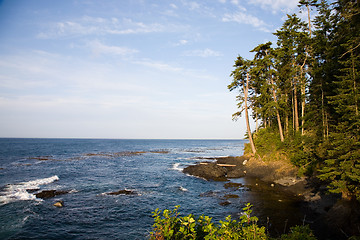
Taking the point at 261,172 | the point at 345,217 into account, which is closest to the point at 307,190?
the point at 345,217

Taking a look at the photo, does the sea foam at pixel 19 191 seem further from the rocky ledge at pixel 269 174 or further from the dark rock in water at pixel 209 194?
the rocky ledge at pixel 269 174

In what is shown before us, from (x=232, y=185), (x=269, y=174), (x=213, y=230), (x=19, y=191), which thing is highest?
(x=213, y=230)

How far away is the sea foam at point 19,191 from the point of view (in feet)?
66.6

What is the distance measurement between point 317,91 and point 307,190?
10628 millimetres

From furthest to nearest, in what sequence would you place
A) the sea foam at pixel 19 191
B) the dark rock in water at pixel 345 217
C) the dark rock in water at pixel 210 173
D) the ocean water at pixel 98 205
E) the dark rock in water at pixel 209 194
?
1. the dark rock in water at pixel 210 173
2. the dark rock in water at pixel 209 194
3. the sea foam at pixel 19 191
4. the ocean water at pixel 98 205
5. the dark rock in water at pixel 345 217

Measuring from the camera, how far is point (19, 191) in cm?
2298

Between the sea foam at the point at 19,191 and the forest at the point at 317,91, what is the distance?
28771mm

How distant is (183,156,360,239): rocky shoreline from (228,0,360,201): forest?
3.35 ft

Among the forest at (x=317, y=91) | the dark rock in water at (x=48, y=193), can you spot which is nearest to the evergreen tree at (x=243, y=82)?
the forest at (x=317, y=91)

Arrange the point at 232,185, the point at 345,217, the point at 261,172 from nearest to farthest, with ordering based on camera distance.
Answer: the point at 345,217
the point at 232,185
the point at 261,172

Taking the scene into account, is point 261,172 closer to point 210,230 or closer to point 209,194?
point 209,194

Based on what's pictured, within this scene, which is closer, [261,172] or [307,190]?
[307,190]

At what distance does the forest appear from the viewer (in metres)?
13.1

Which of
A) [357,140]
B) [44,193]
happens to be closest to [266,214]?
[357,140]
